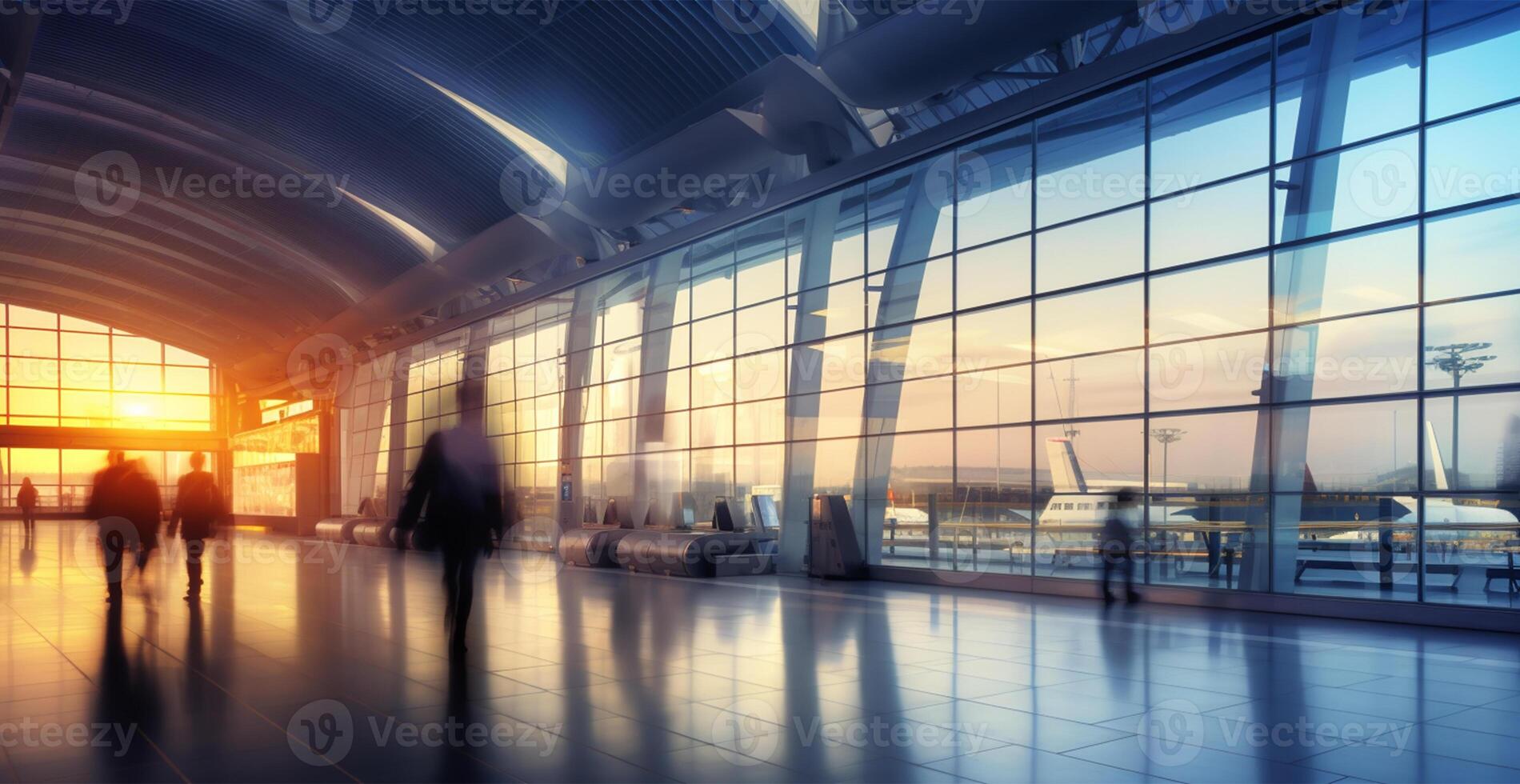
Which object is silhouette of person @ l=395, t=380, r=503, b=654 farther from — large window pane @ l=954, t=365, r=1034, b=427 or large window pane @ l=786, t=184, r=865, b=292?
large window pane @ l=786, t=184, r=865, b=292

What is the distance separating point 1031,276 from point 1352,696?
370 inches

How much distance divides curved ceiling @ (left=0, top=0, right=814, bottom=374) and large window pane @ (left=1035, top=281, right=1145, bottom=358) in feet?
18.5

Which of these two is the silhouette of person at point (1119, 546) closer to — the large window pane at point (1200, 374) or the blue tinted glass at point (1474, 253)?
the large window pane at point (1200, 374)

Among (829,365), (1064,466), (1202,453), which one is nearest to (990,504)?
(1064,466)

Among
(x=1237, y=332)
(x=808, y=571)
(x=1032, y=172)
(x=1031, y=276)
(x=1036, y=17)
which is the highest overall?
(x=1036, y=17)

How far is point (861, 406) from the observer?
1792 centimetres

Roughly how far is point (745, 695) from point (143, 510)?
1006 centimetres

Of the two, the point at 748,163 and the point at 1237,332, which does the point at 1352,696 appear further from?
the point at 748,163

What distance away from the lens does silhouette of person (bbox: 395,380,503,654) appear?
7.63m

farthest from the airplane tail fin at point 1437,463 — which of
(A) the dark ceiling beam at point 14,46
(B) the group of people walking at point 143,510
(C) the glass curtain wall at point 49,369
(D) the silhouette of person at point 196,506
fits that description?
(C) the glass curtain wall at point 49,369

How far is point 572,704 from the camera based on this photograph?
6.16m

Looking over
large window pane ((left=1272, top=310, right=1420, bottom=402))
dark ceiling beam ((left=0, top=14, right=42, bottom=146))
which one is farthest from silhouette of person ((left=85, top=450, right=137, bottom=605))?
large window pane ((left=1272, top=310, right=1420, bottom=402))

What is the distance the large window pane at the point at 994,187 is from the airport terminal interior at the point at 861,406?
0.07m

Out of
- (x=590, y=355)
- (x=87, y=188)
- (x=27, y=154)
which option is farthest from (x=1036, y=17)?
(x=87, y=188)
